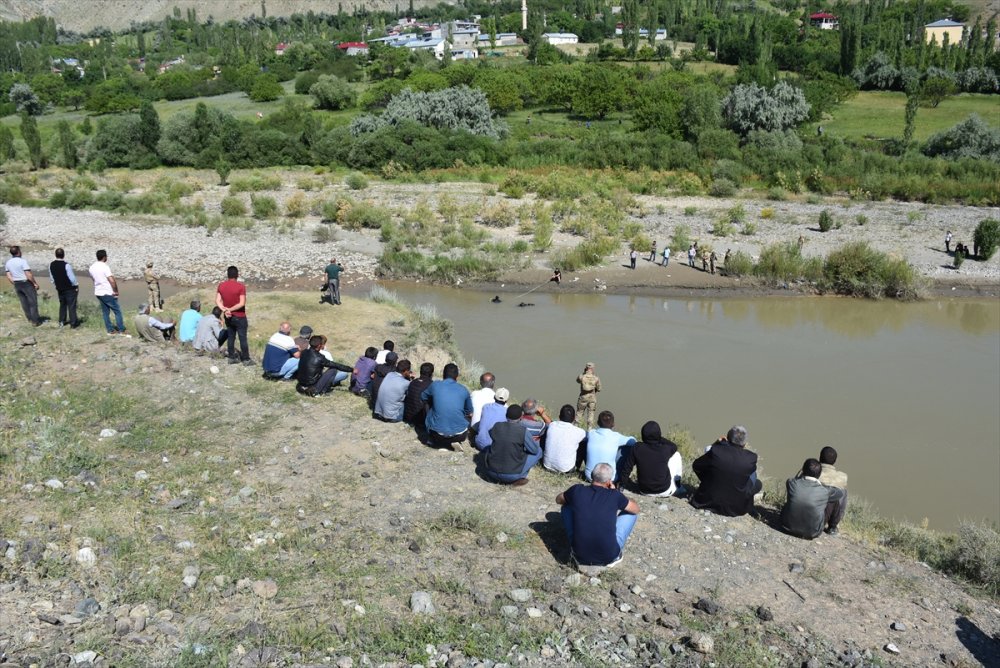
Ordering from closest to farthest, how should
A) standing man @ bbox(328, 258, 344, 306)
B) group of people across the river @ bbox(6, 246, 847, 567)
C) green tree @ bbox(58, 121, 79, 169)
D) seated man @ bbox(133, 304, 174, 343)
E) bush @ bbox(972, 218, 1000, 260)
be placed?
group of people across the river @ bbox(6, 246, 847, 567), seated man @ bbox(133, 304, 174, 343), standing man @ bbox(328, 258, 344, 306), bush @ bbox(972, 218, 1000, 260), green tree @ bbox(58, 121, 79, 169)

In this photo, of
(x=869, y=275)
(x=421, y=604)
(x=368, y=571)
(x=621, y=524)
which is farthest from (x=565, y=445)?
(x=869, y=275)

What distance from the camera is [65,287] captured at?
13.1 meters

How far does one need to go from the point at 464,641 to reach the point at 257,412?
5.54m

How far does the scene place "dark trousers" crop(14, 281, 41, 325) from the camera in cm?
1319

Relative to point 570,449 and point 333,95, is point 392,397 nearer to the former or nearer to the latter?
point 570,449

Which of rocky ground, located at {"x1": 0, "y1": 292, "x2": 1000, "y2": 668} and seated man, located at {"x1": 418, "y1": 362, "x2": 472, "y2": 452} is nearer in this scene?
rocky ground, located at {"x1": 0, "y1": 292, "x2": 1000, "y2": 668}

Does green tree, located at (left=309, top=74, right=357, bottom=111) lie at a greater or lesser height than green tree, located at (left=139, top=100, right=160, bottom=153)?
greater

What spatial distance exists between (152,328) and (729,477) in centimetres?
968

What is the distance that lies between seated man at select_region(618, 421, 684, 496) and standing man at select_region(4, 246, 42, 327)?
33.6ft

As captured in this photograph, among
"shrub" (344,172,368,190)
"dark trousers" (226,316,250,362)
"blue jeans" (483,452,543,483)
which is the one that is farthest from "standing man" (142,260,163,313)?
"shrub" (344,172,368,190)

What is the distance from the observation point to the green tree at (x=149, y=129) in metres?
48.2

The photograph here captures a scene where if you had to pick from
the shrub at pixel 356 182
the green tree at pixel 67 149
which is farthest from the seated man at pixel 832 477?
the green tree at pixel 67 149

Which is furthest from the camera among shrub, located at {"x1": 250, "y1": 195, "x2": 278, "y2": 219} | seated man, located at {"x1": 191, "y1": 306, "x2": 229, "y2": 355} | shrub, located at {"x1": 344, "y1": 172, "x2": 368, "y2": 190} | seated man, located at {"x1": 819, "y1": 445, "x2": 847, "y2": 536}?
shrub, located at {"x1": 344, "y1": 172, "x2": 368, "y2": 190}

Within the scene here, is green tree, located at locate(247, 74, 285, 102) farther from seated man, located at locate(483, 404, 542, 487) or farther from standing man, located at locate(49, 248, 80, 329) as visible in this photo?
seated man, located at locate(483, 404, 542, 487)
